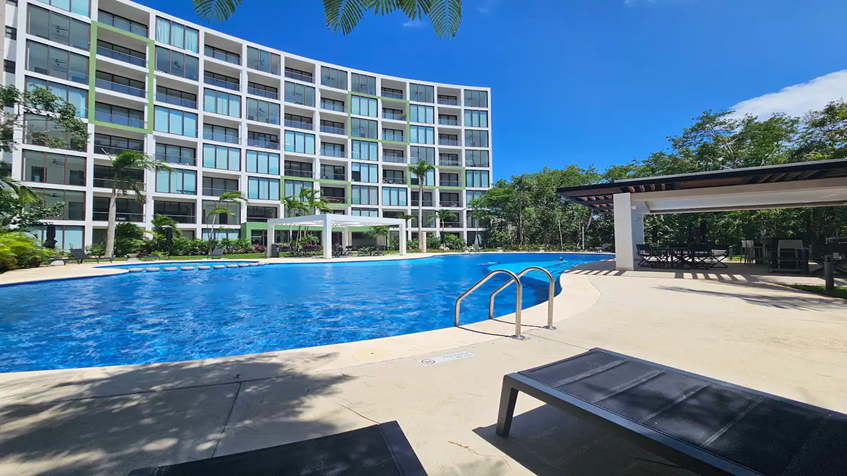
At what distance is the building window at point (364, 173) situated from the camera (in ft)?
121

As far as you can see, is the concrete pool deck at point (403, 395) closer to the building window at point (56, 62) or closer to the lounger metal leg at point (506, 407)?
the lounger metal leg at point (506, 407)

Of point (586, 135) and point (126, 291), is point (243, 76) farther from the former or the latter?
point (586, 135)

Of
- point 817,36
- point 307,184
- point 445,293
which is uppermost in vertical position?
point 817,36

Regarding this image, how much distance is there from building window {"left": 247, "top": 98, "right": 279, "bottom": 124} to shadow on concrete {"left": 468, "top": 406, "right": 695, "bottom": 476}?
3593cm

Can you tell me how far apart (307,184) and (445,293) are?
2776 cm

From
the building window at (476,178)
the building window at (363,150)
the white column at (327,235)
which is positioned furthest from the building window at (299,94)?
the building window at (476,178)

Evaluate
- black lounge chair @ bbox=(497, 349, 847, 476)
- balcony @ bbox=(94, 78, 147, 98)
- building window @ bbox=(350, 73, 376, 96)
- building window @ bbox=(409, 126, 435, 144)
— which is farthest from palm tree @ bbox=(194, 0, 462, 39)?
building window @ bbox=(409, 126, 435, 144)

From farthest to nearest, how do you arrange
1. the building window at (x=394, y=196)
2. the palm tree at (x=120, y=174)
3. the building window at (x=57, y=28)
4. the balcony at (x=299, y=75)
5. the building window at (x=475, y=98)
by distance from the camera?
the building window at (x=475, y=98), the building window at (x=394, y=196), the balcony at (x=299, y=75), the building window at (x=57, y=28), the palm tree at (x=120, y=174)

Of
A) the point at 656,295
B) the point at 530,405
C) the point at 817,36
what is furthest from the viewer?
the point at 817,36

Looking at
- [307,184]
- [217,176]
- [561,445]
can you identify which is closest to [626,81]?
[307,184]

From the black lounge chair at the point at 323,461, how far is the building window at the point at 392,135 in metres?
40.1

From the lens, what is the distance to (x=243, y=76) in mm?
31000

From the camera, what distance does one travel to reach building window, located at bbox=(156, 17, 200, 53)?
2750 centimetres

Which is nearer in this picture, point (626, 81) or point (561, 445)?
point (561, 445)
